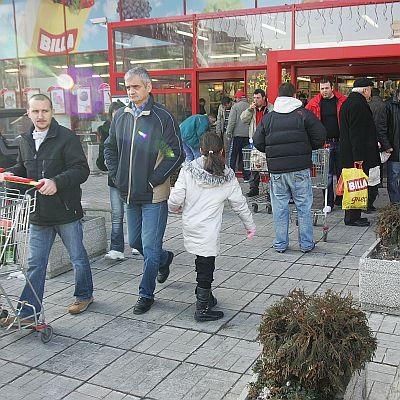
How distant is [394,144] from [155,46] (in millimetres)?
5774

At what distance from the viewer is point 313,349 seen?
2.68m

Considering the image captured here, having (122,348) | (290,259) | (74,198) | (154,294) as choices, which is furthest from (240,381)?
(290,259)

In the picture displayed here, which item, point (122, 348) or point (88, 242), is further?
point (88, 242)

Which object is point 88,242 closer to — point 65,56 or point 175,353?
point 175,353

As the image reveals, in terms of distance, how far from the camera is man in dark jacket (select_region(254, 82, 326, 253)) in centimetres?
623

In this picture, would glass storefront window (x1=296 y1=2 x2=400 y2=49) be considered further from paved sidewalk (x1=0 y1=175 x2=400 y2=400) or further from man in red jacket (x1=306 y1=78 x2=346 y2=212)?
paved sidewalk (x1=0 y1=175 x2=400 y2=400)

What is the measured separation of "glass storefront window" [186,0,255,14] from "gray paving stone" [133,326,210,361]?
1009 centimetres

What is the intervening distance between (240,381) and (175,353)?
63 centimetres

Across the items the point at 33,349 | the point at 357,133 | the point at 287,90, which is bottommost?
the point at 33,349

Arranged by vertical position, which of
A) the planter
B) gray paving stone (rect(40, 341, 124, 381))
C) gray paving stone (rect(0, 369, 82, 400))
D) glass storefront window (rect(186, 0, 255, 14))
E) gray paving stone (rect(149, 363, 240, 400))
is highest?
glass storefront window (rect(186, 0, 255, 14))

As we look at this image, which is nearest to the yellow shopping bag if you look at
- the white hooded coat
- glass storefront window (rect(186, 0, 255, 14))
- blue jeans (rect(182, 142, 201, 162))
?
blue jeans (rect(182, 142, 201, 162))

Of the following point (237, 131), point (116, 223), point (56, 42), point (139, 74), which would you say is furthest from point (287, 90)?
point (56, 42)

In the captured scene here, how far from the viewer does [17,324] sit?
4242 millimetres

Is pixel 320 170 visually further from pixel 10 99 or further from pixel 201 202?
pixel 10 99
